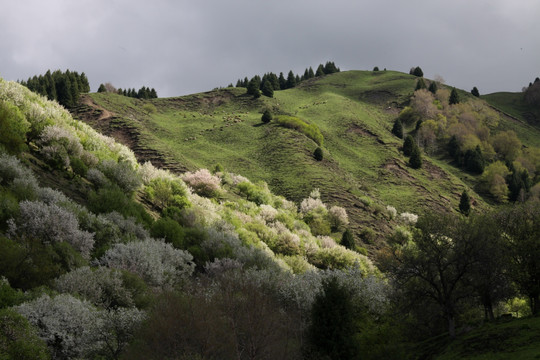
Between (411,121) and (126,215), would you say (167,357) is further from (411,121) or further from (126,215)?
(411,121)

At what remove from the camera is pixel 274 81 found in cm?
13438

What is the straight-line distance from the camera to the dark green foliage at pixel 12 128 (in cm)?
2252

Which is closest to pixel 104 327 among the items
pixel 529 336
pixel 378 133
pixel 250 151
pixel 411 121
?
pixel 529 336

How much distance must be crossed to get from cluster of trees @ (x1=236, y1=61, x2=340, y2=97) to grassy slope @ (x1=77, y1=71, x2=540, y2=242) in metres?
3.74

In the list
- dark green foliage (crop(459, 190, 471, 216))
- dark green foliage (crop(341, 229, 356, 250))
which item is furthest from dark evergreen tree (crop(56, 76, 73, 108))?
dark green foliage (crop(459, 190, 471, 216))

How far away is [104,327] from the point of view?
1185 centimetres

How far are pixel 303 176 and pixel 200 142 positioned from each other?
73.6 ft

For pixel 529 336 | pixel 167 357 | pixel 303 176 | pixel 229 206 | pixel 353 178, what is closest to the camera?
pixel 167 357

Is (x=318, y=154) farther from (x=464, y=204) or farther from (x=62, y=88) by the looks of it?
(x=62, y=88)

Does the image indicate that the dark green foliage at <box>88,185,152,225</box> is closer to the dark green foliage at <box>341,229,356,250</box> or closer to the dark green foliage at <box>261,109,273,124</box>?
the dark green foliage at <box>341,229,356,250</box>

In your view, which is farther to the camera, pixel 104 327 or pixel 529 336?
pixel 529 336

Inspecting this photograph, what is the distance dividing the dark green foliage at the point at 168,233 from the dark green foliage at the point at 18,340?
14.7 metres

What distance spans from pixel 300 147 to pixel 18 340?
60.6 meters

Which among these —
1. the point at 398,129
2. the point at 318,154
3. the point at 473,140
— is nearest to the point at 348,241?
the point at 318,154
